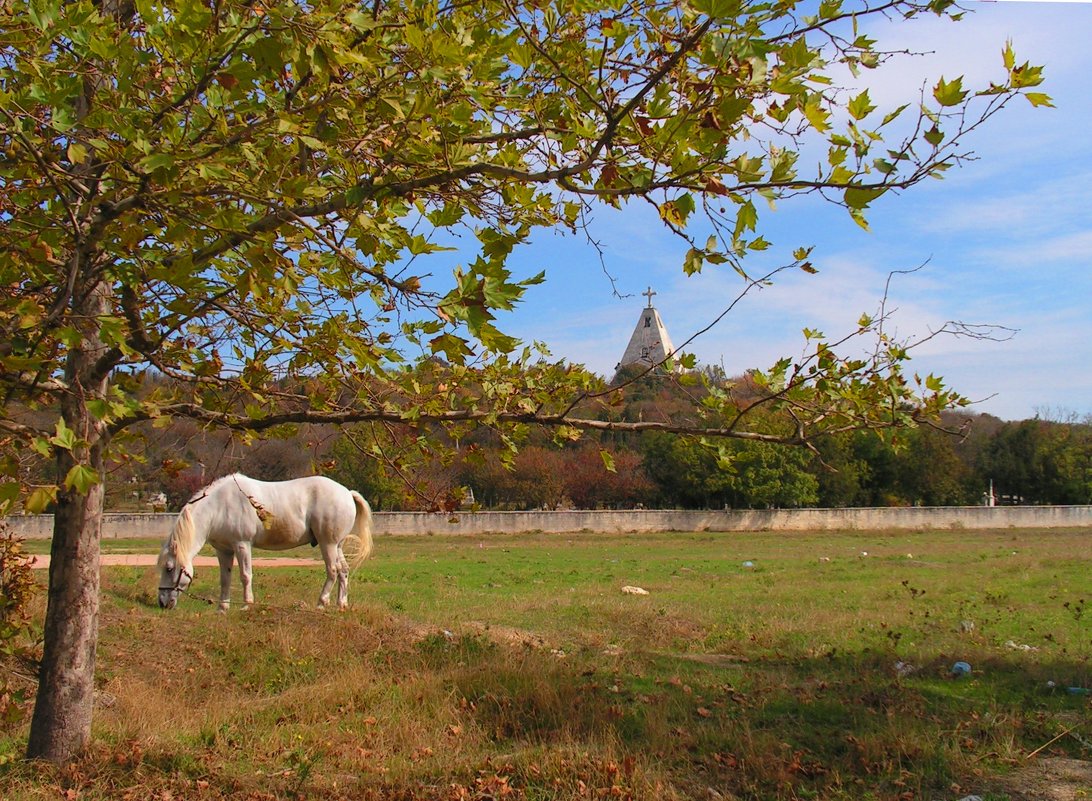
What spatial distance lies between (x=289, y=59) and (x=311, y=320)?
66.1 inches

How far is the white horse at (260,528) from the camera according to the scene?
1196cm

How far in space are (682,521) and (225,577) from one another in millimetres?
31444

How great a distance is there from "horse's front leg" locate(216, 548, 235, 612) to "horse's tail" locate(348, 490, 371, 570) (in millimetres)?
1791

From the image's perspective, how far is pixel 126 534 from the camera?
3234 centimetres

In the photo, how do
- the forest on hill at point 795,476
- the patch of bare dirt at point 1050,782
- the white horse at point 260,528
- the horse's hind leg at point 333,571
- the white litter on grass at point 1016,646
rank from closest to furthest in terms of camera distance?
the patch of bare dirt at point 1050,782
the white litter on grass at point 1016,646
the white horse at point 260,528
the horse's hind leg at point 333,571
the forest on hill at point 795,476

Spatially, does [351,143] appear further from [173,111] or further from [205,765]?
[205,765]

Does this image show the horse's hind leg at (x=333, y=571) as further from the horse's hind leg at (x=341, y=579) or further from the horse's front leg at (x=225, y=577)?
the horse's front leg at (x=225, y=577)

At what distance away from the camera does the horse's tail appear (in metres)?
14.0

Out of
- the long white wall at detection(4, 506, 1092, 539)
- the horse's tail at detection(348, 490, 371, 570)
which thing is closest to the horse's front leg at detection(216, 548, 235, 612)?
the horse's tail at detection(348, 490, 371, 570)

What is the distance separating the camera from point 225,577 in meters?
12.7

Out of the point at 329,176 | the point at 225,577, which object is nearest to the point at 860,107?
the point at 329,176

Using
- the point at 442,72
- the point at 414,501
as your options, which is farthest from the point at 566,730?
the point at 442,72

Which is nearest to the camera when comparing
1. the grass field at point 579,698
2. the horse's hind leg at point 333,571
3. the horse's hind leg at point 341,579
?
the grass field at point 579,698

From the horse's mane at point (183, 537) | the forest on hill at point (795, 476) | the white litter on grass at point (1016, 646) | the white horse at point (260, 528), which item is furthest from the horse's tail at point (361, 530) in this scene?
the forest on hill at point (795, 476)
